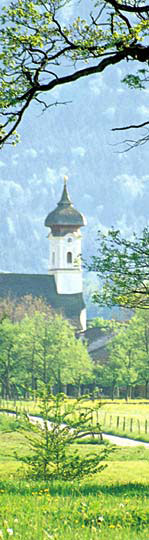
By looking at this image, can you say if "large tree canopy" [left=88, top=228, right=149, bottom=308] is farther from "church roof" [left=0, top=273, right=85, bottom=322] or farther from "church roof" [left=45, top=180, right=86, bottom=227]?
"church roof" [left=45, top=180, right=86, bottom=227]

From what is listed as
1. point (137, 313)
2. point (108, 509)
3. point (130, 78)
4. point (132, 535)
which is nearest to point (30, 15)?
point (130, 78)

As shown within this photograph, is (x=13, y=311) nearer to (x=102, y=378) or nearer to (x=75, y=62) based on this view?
(x=102, y=378)

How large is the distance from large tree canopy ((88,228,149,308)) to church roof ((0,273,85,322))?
350ft

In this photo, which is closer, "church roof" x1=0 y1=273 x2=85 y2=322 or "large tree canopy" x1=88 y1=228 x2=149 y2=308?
"large tree canopy" x1=88 y1=228 x2=149 y2=308

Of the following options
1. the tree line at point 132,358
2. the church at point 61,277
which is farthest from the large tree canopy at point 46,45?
the church at point 61,277

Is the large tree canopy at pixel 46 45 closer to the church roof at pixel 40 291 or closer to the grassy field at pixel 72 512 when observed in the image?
the grassy field at pixel 72 512

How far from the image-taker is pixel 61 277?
503ft

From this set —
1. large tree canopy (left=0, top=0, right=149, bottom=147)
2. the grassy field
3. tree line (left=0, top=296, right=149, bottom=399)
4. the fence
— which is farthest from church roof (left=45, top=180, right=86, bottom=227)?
the grassy field

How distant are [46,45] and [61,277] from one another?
→ 140611 mm

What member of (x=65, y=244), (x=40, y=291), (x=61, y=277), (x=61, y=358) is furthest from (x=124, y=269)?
(x=65, y=244)

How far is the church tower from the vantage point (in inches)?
5896

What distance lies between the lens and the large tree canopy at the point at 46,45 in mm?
12180

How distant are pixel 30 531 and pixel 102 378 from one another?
66.2 m

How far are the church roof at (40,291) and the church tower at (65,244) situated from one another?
14.8m
